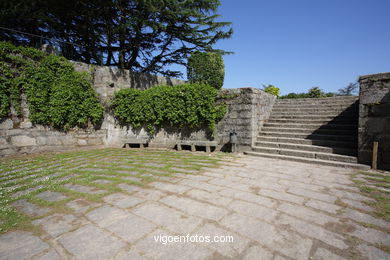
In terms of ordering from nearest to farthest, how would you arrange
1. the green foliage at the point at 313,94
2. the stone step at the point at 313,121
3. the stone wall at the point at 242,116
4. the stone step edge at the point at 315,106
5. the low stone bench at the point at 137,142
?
1. the stone step at the point at 313,121
2. the stone wall at the point at 242,116
3. the stone step edge at the point at 315,106
4. the low stone bench at the point at 137,142
5. the green foliage at the point at 313,94

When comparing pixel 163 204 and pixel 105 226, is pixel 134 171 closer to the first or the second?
pixel 163 204

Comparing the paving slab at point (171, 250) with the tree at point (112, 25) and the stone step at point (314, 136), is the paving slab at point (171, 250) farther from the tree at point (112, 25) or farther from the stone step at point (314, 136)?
the tree at point (112, 25)

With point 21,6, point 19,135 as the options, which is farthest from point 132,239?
point 21,6

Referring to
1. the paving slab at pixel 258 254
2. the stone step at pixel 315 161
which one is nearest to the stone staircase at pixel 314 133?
the stone step at pixel 315 161

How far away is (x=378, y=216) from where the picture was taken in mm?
2404

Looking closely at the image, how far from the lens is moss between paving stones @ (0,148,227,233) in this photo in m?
2.60

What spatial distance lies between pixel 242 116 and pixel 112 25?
415 inches

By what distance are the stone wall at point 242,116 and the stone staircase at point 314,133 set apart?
1.44 ft

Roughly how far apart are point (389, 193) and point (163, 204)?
3702 millimetres

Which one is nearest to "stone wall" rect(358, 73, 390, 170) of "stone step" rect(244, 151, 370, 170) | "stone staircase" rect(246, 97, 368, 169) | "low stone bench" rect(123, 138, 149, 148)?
"stone step" rect(244, 151, 370, 170)

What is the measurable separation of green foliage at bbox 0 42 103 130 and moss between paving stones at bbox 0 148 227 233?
1.66m

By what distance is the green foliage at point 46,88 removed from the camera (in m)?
5.95

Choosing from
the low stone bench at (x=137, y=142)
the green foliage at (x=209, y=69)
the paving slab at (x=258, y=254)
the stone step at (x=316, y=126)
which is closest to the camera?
the paving slab at (x=258, y=254)

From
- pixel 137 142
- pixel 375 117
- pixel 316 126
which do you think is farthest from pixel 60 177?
pixel 316 126
